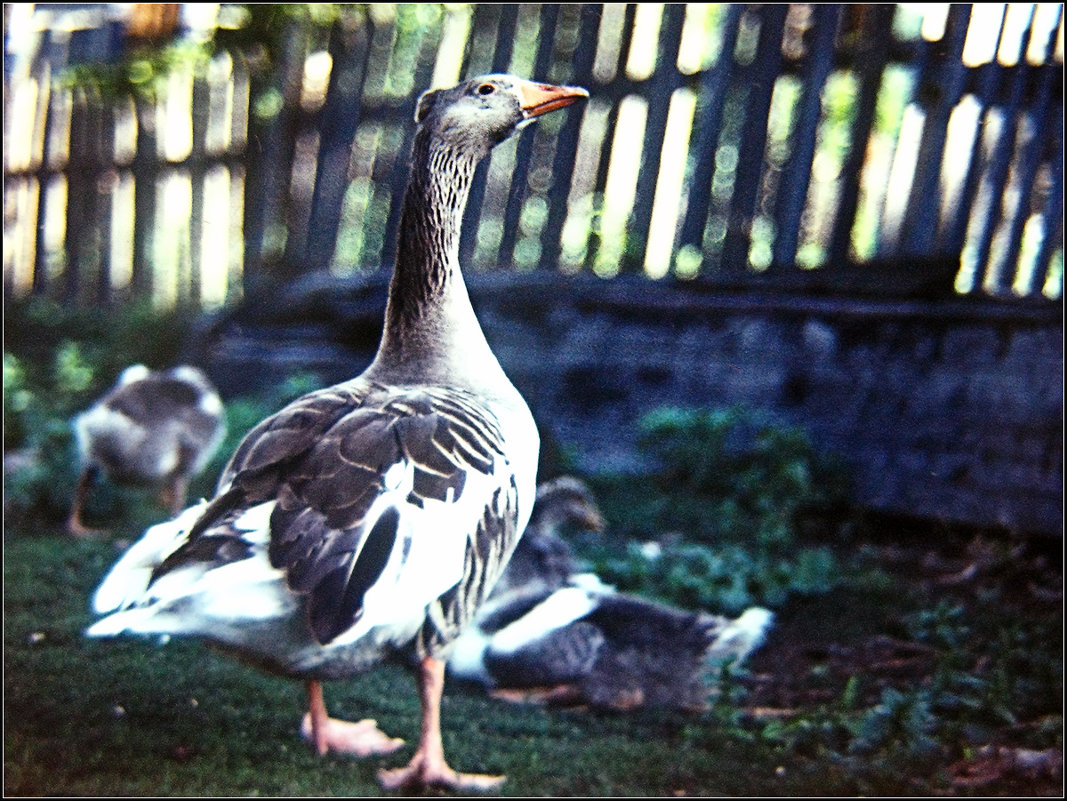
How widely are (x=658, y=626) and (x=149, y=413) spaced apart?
1.22 metres

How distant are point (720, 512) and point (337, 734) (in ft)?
3.04

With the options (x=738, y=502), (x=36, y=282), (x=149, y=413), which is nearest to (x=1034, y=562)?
(x=738, y=502)

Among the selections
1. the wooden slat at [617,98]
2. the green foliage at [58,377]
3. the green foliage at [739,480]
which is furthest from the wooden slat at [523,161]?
the green foliage at [58,377]

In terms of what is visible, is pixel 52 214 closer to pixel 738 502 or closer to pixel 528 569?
pixel 528 569

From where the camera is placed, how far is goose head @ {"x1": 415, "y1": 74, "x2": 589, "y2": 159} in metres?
1.68

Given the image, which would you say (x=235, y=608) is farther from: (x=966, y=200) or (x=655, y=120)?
(x=966, y=200)

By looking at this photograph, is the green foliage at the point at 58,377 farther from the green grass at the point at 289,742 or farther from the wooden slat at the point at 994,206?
the wooden slat at the point at 994,206

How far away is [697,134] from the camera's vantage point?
6.72ft

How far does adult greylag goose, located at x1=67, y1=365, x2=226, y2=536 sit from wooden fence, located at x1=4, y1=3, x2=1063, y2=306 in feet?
0.88

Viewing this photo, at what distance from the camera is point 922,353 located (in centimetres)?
198

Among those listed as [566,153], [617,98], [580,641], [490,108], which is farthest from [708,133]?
[580,641]

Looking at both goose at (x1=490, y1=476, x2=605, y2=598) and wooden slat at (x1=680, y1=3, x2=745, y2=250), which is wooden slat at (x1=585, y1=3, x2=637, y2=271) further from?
goose at (x1=490, y1=476, x2=605, y2=598)

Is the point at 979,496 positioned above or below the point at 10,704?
above

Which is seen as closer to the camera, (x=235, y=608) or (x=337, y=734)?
(x=235, y=608)
